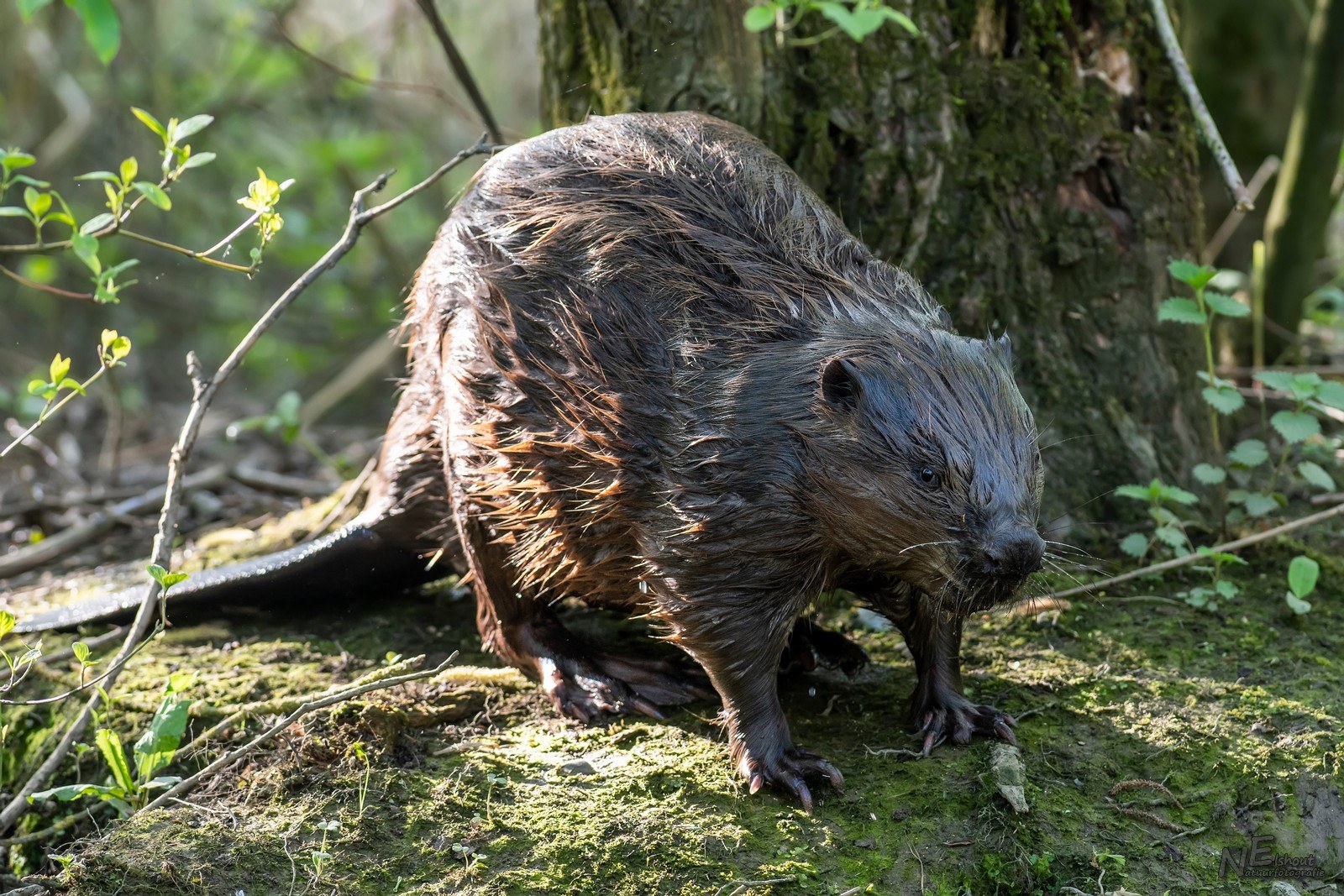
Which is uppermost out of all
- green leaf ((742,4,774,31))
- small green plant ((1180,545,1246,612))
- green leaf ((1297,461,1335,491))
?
green leaf ((742,4,774,31))

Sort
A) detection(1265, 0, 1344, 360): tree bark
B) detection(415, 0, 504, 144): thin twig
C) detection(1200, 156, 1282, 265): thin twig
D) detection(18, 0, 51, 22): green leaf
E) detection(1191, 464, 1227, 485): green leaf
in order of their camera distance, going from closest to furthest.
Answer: detection(18, 0, 51, 22): green leaf < detection(1191, 464, 1227, 485): green leaf < detection(415, 0, 504, 144): thin twig < detection(1265, 0, 1344, 360): tree bark < detection(1200, 156, 1282, 265): thin twig

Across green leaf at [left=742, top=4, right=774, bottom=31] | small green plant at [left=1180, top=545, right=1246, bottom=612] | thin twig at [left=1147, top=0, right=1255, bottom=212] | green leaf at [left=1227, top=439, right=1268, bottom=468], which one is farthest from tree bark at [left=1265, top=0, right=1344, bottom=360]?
green leaf at [left=742, top=4, right=774, bottom=31]

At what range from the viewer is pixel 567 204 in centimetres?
367

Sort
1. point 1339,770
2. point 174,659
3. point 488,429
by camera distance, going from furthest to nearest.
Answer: point 174,659
point 488,429
point 1339,770

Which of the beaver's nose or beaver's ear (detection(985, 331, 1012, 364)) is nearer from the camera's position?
the beaver's nose

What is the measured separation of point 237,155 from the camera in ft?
33.7

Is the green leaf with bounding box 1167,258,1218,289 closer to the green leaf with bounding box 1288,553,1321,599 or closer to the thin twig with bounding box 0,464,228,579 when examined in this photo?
the green leaf with bounding box 1288,553,1321,599

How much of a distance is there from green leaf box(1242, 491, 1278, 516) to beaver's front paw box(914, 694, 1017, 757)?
4.83 ft

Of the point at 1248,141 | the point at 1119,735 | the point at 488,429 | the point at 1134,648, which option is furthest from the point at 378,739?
the point at 1248,141

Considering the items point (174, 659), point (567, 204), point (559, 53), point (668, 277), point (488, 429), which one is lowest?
point (174, 659)

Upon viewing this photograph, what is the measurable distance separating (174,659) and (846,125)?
3100 millimetres

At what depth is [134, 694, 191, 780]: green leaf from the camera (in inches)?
121

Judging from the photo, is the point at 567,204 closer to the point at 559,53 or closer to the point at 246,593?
the point at 559,53

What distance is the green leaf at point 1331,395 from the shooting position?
3912mm
